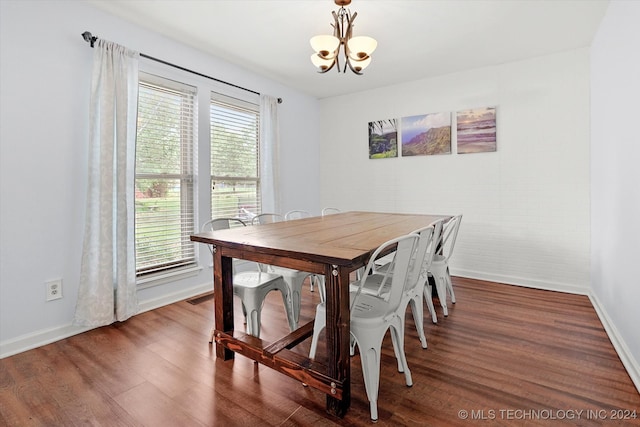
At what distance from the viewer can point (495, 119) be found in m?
3.71

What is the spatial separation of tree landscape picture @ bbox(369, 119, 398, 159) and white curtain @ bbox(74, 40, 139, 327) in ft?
9.75

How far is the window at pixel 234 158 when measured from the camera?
3.58 m

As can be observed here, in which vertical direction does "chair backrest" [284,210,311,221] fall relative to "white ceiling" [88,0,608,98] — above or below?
below

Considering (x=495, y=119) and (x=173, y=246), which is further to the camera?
(x=495, y=119)

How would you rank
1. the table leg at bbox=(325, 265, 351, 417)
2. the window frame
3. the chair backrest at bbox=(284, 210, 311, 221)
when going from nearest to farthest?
the table leg at bbox=(325, 265, 351, 417) < the window frame < the chair backrest at bbox=(284, 210, 311, 221)

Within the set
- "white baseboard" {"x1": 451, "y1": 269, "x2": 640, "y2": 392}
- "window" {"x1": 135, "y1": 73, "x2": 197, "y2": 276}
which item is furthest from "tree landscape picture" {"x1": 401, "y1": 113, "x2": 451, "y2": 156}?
"window" {"x1": 135, "y1": 73, "x2": 197, "y2": 276}

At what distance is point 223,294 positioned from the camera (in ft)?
6.59

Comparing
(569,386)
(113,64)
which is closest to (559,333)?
(569,386)

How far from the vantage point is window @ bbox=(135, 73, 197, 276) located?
2932 millimetres

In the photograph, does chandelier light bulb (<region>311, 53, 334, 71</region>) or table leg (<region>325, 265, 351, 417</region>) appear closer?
table leg (<region>325, 265, 351, 417</region>)

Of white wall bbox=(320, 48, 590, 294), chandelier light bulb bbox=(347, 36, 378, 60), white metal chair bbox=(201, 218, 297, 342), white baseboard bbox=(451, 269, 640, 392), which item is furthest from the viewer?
white wall bbox=(320, 48, 590, 294)

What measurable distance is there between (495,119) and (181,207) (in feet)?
11.6

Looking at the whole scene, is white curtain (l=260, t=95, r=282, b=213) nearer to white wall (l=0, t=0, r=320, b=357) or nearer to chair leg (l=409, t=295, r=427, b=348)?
white wall (l=0, t=0, r=320, b=357)

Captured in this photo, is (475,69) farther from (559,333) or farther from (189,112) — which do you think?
(189,112)
